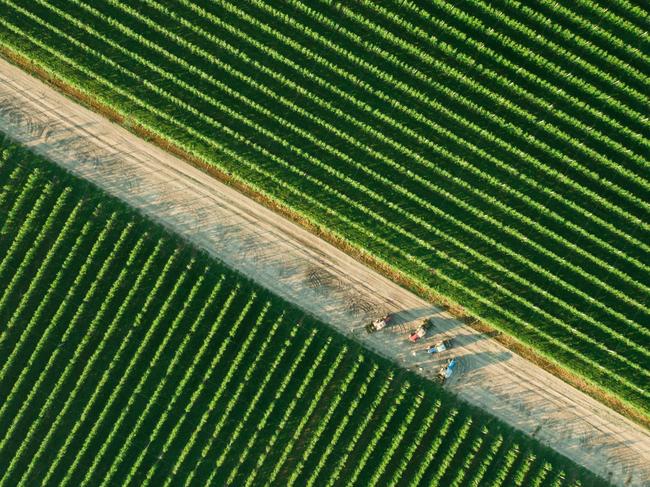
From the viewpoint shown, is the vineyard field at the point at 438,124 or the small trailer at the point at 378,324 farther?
the small trailer at the point at 378,324

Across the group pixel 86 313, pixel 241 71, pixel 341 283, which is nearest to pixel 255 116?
pixel 241 71

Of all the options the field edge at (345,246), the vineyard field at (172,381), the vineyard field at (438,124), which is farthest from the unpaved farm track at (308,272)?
the vineyard field at (438,124)

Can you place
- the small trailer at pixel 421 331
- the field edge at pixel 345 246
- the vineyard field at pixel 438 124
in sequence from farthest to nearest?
the field edge at pixel 345 246, the small trailer at pixel 421 331, the vineyard field at pixel 438 124

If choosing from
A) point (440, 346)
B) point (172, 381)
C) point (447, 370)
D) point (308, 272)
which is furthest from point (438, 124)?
point (172, 381)

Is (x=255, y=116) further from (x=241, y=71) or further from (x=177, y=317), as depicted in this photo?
(x=177, y=317)

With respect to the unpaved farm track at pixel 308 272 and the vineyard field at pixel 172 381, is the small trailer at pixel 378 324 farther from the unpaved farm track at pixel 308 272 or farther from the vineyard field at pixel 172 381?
the vineyard field at pixel 172 381

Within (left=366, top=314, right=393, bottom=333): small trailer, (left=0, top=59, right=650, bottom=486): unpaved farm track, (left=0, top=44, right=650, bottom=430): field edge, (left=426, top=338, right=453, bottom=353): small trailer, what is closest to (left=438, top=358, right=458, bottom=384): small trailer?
(left=0, top=59, right=650, bottom=486): unpaved farm track

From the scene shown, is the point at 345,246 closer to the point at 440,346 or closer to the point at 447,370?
the point at 440,346
